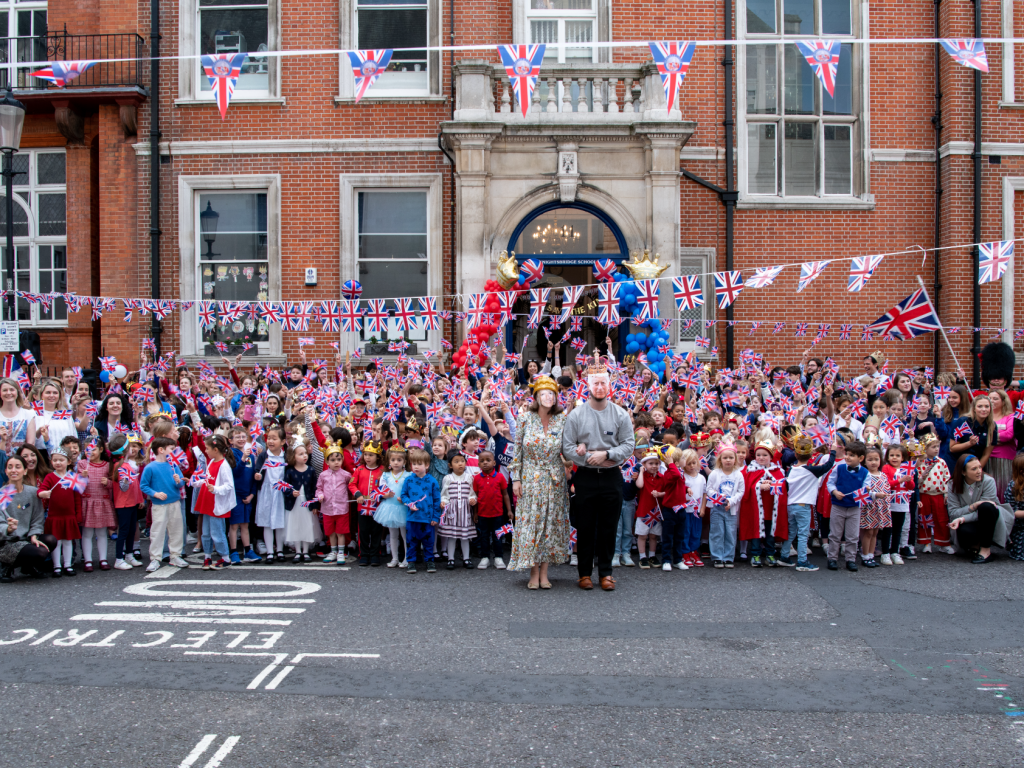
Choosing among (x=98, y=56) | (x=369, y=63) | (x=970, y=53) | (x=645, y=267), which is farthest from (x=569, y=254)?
(x=98, y=56)

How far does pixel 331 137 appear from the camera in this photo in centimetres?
1483

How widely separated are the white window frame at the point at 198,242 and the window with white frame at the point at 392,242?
140cm

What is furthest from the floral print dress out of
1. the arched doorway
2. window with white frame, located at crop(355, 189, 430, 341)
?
window with white frame, located at crop(355, 189, 430, 341)

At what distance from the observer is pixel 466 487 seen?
819 cm

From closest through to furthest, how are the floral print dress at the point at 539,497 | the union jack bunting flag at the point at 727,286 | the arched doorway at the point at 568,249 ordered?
the floral print dress at the point at 539,497, the union jack bunting flag at the point at 727,286, the arched doorway at the point at 568,249

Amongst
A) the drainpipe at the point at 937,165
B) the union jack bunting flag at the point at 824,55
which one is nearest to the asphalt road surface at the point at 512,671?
the union jack bunting flag at the point at 824,55

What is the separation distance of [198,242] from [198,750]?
12.3 meters

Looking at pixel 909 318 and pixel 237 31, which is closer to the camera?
pixel 909 318

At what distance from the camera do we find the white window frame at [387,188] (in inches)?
580

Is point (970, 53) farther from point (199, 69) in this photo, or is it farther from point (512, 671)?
point (199, 69)

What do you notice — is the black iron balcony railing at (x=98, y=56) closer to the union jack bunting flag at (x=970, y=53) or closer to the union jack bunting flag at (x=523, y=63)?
the union jack bunting flag at (x=523, y=63)

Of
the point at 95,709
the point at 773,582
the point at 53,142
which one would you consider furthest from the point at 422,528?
the point at 53,142

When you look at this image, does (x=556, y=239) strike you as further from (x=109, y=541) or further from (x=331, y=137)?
(x=109, y=541)

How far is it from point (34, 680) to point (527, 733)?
2.92 meters
